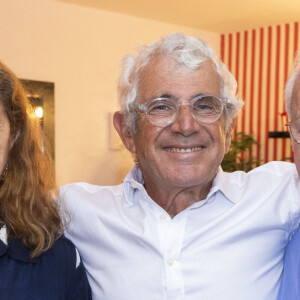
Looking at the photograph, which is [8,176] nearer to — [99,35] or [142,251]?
[142,251]

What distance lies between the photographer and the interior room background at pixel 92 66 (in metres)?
5.60

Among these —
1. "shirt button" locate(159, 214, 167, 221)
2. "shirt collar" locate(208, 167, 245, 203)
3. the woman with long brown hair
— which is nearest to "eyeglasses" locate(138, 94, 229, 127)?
"shirt collar" locate(208, 167, 245, 203)

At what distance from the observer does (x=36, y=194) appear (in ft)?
5.57

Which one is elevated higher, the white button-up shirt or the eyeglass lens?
the eyeglass lens

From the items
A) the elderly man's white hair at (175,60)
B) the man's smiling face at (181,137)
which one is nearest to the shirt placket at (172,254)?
the man's smiling face at (181,137)

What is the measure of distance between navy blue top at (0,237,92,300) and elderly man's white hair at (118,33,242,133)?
60 cm

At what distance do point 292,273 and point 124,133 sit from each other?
85 cm

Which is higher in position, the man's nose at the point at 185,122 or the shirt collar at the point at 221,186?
the man's nose at the point at 185,122

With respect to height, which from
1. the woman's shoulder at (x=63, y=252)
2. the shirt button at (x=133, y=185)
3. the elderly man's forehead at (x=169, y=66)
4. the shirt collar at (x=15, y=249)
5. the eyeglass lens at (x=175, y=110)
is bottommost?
the woman's shoulder at (x=63, y=252)

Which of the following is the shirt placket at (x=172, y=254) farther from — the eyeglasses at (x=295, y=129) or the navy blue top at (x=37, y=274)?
the eyeglasses at (x=295, y=129)

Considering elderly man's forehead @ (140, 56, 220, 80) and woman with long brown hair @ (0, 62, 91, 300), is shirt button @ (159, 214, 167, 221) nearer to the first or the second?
woman with long brown hair @ (0, 62, 91, 300)

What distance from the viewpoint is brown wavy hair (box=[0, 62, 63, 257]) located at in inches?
61.6

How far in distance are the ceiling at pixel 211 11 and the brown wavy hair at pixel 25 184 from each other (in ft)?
14.8

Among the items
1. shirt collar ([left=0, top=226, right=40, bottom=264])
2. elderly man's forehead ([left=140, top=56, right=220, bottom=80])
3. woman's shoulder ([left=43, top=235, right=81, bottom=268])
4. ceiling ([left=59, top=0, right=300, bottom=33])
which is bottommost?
woman's shoulder ([left=43, top=235, right=81, bottom=268])
